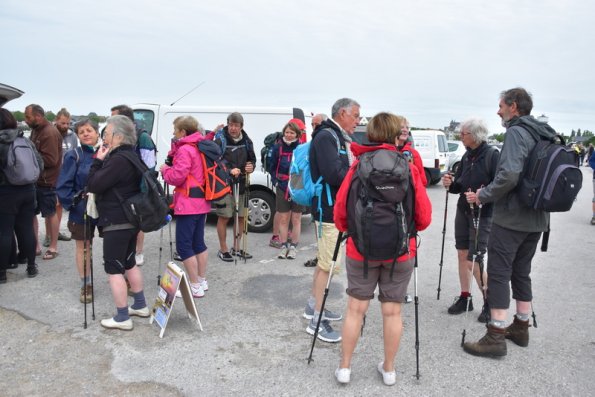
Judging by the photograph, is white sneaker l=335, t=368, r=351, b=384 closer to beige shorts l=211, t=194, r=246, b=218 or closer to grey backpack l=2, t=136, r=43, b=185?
beige shorts l=211, t=194, r=246, b=218

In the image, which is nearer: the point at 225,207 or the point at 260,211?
the point at 225,207

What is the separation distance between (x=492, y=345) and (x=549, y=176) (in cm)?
138

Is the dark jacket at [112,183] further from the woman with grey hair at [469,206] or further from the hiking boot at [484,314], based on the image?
the hiking boot at [484,314]

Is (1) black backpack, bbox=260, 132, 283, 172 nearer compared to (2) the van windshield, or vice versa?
(1) black backpack, bbox=260, 132, 283, 172

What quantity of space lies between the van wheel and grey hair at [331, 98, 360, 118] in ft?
12.8

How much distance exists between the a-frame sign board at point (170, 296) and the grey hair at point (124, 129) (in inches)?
44.8

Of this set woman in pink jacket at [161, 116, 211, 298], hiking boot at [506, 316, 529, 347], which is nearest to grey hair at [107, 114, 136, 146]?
woman in pink jacket at [161, 116, 211, 298]

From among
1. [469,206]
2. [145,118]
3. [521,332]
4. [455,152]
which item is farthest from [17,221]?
[455,152]

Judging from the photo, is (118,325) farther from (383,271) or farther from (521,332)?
(521,332)


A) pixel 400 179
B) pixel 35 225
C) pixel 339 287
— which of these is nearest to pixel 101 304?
pixel 35 225

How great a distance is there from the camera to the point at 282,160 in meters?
6.56

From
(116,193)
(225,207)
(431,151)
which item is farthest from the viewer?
(431,151)

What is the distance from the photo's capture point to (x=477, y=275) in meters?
4.39

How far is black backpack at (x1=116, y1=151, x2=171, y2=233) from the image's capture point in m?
3.77
